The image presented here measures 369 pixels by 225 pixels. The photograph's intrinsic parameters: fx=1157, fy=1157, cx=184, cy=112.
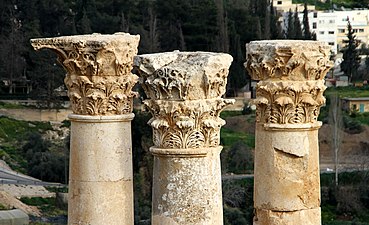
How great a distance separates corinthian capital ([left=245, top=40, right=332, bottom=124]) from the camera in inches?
482

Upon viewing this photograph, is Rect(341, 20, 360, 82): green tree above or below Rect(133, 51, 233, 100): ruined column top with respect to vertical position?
below

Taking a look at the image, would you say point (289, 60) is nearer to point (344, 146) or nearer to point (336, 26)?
point (344, 146)

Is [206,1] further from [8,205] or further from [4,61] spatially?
[8,205]

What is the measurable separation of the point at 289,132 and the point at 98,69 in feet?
7.22

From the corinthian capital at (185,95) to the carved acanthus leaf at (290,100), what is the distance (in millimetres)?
1822

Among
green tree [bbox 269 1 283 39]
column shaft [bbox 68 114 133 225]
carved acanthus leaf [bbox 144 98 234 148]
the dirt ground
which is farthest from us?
green tree [bbox 269 1 283 39]

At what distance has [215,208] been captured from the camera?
34.6 ft

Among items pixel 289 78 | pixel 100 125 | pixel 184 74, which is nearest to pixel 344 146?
pixel 289 78

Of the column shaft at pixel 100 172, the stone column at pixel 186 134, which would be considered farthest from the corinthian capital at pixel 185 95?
the column shaft at pixel 100 172

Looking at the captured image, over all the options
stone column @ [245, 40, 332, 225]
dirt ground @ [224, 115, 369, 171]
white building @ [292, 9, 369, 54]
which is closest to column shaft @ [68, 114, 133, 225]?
stone column @ [245, 40, 332, 225]

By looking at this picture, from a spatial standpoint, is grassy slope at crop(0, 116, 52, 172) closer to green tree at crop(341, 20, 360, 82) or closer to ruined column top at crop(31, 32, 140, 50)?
green tree at crop(341, 20, 360, 82)

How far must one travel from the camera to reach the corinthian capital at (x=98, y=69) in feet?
37.8

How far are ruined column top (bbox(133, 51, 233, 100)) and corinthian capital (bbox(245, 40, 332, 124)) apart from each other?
1739 millimetres

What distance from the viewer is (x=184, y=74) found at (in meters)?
10.3
